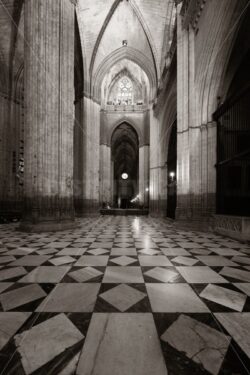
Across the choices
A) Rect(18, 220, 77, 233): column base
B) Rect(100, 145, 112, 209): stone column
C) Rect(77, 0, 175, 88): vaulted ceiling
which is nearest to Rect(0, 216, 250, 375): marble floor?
Rect(18, 220, 77, 233): column base

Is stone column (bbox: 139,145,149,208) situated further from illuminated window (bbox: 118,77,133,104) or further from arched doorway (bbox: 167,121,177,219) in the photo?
arched doorway (bbox: 167,121,177,219)

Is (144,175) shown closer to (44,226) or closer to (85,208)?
(85,208)

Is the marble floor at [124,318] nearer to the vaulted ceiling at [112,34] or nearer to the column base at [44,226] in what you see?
the column base at [44,226]

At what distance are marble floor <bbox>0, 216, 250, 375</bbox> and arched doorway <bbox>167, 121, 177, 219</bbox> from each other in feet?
34.1

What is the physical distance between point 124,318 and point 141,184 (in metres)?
22.1

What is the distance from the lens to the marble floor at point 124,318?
3.88 ft

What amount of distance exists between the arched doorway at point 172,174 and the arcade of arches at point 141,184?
0.48 ft

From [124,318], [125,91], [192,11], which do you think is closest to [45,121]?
[192,11]

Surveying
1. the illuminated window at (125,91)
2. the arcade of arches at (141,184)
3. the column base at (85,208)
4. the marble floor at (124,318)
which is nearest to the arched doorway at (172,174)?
the arcade of arches at (141,184)

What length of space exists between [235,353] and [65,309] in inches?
52.5

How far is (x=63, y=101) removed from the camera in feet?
27.6

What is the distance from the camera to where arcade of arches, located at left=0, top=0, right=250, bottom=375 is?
1536 mm

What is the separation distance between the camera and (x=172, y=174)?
46.1ft

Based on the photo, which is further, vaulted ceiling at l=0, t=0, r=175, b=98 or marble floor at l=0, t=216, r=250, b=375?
vaulted ceiling at l=0, t=0, r=175, b=98
